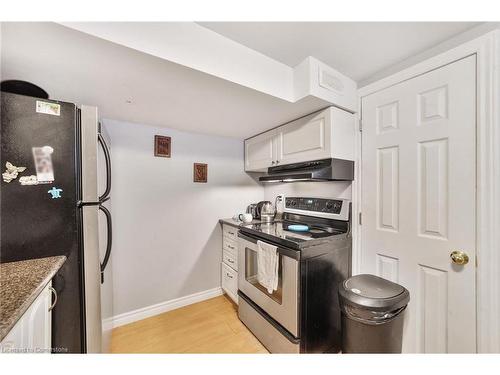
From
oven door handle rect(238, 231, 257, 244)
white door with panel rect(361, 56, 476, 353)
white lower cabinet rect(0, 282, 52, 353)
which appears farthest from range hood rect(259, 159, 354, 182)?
white lower cabinet rect(0, 282, 52, 353)

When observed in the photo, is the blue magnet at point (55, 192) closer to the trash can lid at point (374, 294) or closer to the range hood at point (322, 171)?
the range hood at point (322, 171)

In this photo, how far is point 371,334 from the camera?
3.78ft

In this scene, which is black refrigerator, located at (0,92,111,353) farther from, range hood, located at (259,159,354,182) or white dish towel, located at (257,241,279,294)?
range hood, located at (259,159,354,182)

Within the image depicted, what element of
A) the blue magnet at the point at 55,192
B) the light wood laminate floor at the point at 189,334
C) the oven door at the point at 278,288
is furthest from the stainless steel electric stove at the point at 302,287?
the blue magnet at the point at 55,192

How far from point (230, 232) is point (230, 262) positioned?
348 mm

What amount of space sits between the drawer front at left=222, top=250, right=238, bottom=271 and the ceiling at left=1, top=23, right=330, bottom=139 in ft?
4.73

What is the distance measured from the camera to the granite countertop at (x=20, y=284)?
57 cm

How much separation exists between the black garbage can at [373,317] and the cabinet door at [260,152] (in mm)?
1345

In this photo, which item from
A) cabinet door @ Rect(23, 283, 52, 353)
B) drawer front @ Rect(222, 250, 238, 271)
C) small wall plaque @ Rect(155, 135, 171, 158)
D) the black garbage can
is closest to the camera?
cabinet door @ Rect(23, 283, 52, 353)

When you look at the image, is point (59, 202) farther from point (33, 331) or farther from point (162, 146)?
point (162, 146)

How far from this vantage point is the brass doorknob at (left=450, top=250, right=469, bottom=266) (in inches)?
43.3

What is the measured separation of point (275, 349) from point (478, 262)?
1387 mm

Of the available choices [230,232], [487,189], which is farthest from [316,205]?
[487,189]

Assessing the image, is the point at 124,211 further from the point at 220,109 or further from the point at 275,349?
the point at 275,349
